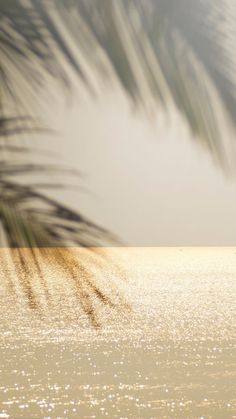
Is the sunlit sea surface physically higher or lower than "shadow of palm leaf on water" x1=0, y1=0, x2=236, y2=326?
lower

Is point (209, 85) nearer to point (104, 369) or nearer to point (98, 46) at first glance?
point (98, 46)

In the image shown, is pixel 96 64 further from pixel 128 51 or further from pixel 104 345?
pixel 104 345

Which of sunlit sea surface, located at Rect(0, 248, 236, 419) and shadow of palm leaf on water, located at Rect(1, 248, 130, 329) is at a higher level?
shadow of palm leaf on water, located at Rect(1, 248, 130, 329)

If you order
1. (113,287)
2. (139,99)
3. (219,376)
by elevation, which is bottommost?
(219,376)

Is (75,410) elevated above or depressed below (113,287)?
below

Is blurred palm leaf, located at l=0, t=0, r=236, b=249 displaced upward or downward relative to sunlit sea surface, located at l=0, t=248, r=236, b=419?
upward

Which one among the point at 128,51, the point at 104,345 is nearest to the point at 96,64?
the point at 128,51

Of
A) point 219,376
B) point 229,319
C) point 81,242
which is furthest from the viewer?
point 229,319

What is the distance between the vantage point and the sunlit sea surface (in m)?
0.63

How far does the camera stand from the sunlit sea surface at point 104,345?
2.06 feet

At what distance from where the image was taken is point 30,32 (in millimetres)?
655

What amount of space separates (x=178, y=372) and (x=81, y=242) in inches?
9.7

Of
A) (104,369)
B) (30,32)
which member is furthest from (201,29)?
(104,369)

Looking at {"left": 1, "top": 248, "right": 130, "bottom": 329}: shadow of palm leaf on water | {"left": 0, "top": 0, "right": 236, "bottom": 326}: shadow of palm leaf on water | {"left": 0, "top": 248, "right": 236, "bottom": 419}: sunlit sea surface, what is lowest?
{"left": 0, "top": 248, "right": 236, "bottom": 419}: sunlit sea surface
